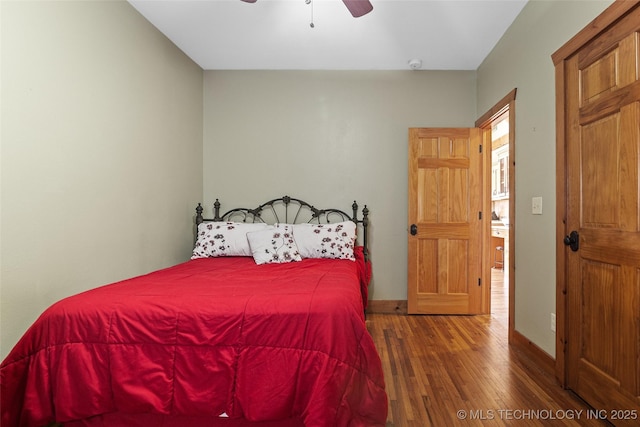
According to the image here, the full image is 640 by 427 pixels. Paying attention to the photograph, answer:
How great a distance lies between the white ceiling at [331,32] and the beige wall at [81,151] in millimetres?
368

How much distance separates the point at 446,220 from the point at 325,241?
136 centimetres

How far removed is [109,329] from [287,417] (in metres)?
0.91

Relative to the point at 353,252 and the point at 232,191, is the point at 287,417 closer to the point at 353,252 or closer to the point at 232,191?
the point at 353,252

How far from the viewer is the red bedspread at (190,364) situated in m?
1.36

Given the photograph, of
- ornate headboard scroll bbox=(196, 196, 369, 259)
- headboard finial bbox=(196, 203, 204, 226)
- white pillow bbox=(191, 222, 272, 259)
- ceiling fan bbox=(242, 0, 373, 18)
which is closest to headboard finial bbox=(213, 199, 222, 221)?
ornate headboard scroll bbox=(196, 196, 369, 259)

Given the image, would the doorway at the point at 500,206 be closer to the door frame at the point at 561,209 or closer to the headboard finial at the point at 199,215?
the door frame at the point at 561,209

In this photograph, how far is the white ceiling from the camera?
2416 mm

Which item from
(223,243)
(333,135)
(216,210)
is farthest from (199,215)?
(333,135)

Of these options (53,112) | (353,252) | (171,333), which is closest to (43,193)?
(53,112)

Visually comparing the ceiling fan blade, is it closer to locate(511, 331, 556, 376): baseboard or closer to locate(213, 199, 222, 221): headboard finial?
locate(213, 199, 222, 221): headboard finial

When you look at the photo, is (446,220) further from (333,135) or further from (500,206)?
(500,206)

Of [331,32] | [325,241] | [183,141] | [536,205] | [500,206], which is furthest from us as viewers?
[500,206]

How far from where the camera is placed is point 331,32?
108 inches

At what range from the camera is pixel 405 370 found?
2.12 m
